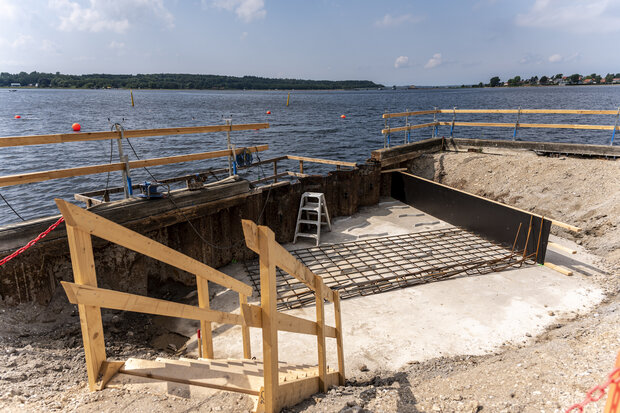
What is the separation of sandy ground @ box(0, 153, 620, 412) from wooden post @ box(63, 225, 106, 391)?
0.26m

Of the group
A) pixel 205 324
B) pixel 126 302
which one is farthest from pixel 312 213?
pixel 126 302

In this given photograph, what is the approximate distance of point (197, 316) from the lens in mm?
2824

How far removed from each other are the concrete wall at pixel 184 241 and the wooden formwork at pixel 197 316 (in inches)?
139

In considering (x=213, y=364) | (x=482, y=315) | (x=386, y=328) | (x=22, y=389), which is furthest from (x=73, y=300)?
(x=482, y=315)

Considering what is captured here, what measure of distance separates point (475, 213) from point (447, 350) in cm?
538

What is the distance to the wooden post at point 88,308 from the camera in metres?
2.69

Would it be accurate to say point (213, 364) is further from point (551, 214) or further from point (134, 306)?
point (551, 214)

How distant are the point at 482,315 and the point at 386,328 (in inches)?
68.1

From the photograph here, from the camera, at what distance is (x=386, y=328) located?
6.04 meters

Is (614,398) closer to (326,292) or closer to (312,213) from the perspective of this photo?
(326,292)

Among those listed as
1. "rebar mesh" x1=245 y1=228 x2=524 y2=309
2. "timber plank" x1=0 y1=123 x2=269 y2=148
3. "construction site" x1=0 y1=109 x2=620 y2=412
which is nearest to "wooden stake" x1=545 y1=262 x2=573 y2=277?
"construction site" x1=0 y1=109 x2=620 y2=412

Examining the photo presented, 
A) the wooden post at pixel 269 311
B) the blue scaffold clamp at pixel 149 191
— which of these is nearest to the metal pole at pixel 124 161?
the blue scaffold clamp at pixel 149 191

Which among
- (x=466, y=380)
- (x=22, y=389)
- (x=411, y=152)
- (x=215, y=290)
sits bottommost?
(x=215, y=290)

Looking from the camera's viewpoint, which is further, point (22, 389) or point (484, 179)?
point (484, 179)
